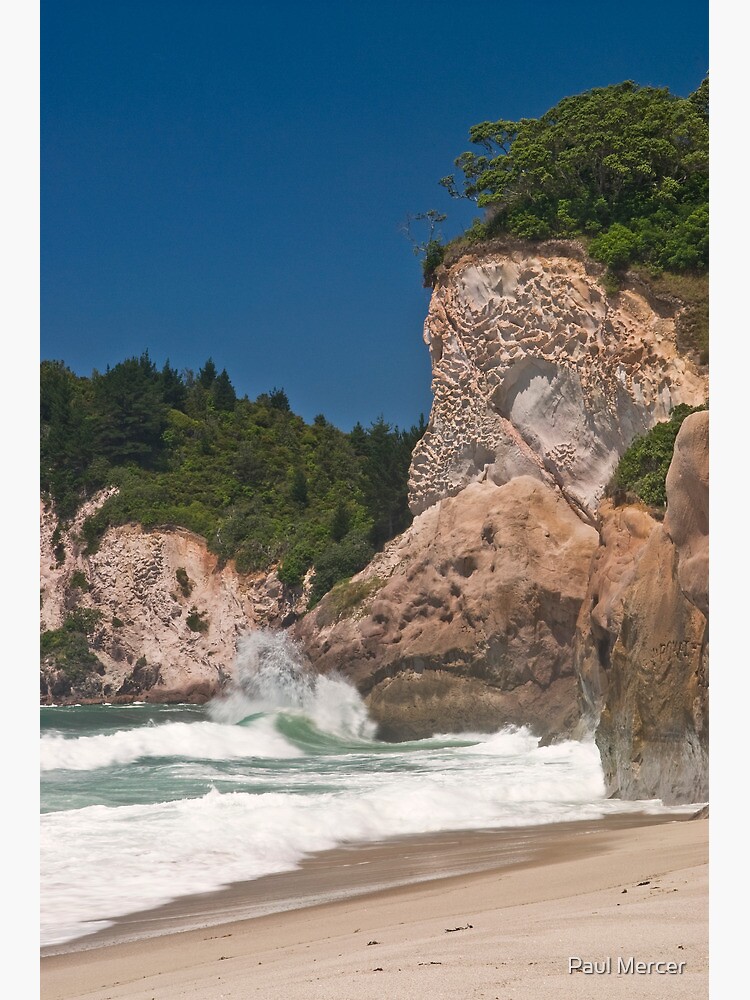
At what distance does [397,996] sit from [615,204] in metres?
20.5

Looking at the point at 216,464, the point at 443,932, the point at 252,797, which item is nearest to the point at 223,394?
the point at 216,464

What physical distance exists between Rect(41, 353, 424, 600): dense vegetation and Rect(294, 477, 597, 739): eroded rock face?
11.0 metres

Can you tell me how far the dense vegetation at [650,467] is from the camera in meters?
16.3

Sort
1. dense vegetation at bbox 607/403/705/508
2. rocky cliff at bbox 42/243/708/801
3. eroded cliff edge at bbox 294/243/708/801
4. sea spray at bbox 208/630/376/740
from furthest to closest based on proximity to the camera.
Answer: sea spray at bbox 208/630/376/740 → eroded cliff edge at bbox 294/243/708/801 → rocky cliff at bbox 42/243/708/801 → dense vegetation at bbox 607/403/705/508

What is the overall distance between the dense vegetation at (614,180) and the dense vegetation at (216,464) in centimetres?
1322

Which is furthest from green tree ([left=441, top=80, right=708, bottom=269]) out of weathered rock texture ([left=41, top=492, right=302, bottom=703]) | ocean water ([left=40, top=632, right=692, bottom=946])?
weathered rock texture ([left=41, top=492, right=302, bottom=703])

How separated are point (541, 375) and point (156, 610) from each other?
21219 millimetres

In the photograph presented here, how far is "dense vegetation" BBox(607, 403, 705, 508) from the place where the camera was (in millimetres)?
16281

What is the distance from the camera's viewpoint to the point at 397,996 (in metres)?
3.79

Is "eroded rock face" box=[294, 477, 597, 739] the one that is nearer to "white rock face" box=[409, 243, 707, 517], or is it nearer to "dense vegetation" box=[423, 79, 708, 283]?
"white rock face" box=[409, 243, 707, 517]

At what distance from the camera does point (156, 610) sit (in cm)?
3988

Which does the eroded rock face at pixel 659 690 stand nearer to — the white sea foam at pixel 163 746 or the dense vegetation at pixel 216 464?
the white sea foam at pixel 163 746
